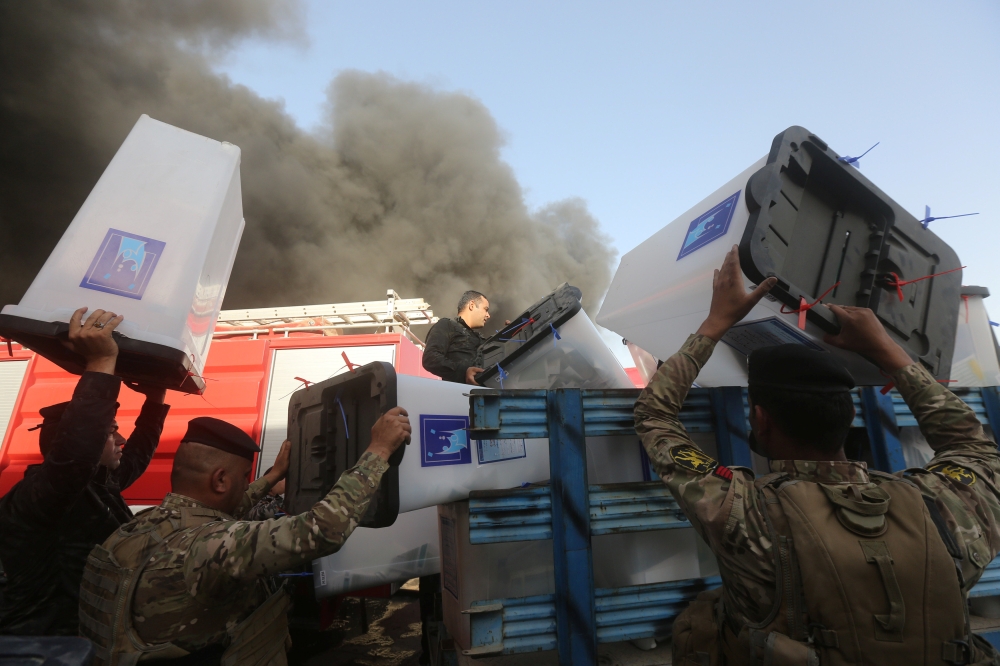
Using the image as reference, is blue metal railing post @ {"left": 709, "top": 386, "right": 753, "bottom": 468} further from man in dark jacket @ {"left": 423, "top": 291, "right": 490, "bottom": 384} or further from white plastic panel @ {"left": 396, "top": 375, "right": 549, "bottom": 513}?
man in dark jacket @ {"left": 423, "top": 291, "right": 490, "bottom": 384}

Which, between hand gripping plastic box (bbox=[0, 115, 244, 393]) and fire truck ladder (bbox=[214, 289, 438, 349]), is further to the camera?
fire truck ladder (bbox=[214, 289, 438, 349])

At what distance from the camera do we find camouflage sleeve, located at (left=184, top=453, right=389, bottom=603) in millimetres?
1179

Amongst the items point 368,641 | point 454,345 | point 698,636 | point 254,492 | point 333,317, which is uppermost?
point 333,317

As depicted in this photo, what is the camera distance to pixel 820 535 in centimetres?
94

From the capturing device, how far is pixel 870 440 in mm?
1607

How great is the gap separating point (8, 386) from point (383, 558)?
5.37m

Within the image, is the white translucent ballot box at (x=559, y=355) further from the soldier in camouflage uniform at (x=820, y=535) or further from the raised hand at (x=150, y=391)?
the raised hand at (x=150, y=391)

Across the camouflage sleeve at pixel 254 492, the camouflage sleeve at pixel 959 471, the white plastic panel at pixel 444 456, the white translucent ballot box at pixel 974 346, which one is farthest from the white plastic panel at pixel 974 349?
the camouflage sleeve at pixel 254 492

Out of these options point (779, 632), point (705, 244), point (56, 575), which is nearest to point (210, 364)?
point (56, 575)

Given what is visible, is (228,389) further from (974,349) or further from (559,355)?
(974,349)

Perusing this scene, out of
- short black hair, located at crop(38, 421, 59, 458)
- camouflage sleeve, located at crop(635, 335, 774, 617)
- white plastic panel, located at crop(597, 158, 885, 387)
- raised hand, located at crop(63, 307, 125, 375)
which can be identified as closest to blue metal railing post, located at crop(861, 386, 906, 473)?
white plastic panel, located at crop(597, 158, 885, 387)

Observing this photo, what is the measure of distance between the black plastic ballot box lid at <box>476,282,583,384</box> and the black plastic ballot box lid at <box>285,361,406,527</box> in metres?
0.68

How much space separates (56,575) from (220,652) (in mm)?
774

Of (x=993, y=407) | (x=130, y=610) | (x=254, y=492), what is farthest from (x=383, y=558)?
(x=993, y=407)
